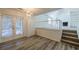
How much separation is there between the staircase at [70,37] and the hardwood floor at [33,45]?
0.08 metres

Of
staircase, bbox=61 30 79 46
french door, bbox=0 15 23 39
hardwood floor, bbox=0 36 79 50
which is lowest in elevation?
hardwood floor, bbox=0 36 79 50

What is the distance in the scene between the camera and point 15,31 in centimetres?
211

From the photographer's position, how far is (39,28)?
217 cm

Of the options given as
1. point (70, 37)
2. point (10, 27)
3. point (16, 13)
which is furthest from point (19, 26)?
point (70, 37)

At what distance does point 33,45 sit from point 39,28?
0.42 meters

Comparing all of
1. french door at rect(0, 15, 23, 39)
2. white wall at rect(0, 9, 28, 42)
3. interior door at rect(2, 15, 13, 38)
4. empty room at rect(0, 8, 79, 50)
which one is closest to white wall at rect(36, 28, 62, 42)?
empty room at rect(0, 8, 79, 50)

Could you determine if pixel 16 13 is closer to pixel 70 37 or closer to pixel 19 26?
pixel 19 26

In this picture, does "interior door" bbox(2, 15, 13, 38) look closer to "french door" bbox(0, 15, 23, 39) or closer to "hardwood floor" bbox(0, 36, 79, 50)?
"french door" bbox(0, 15, 23, 39)

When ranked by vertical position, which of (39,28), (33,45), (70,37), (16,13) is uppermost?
(16,13)

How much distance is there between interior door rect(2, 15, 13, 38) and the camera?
199 centimetres

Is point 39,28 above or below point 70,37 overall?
above

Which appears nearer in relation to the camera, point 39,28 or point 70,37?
point 70,37
